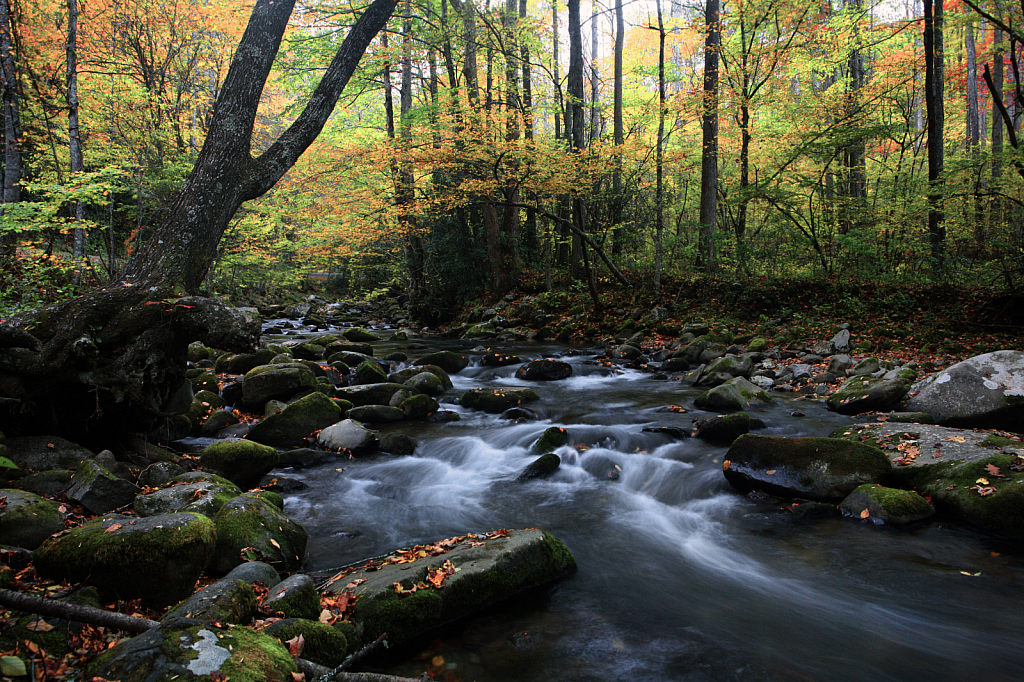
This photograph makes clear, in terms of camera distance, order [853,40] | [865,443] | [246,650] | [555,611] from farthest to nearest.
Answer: [853,40] → [865,443] → [555,611] → [246,650]

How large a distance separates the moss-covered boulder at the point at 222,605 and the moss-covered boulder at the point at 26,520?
1.16 m

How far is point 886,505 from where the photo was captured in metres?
4.95

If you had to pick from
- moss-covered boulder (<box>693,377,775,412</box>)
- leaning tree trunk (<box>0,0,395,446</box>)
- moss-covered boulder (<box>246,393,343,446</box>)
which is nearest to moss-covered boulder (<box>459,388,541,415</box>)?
moss-covered boulder (<box>246,393,343,446</box>)

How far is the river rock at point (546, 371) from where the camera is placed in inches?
450

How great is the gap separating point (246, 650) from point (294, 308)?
25187 mm

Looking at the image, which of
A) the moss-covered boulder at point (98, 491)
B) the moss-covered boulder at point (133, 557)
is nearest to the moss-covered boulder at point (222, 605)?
the moss-covered boulder at point (133, 557)

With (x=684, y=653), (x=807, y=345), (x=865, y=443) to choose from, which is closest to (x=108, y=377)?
(x=684, y=653)

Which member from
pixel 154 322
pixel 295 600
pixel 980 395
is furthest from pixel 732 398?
pixel 154 322

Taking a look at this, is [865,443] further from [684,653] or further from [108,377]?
[108,377]

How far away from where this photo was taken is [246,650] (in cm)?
231

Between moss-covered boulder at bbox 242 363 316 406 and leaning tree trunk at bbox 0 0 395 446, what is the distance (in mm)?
2333

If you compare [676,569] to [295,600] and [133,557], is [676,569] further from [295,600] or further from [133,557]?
[133,557]

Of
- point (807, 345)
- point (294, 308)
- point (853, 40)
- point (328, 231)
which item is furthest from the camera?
point (294, 308)

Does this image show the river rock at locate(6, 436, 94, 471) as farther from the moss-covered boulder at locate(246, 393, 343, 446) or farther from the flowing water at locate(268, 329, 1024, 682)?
the moss-covered boulder at locate(246, 393, 343, 446)
